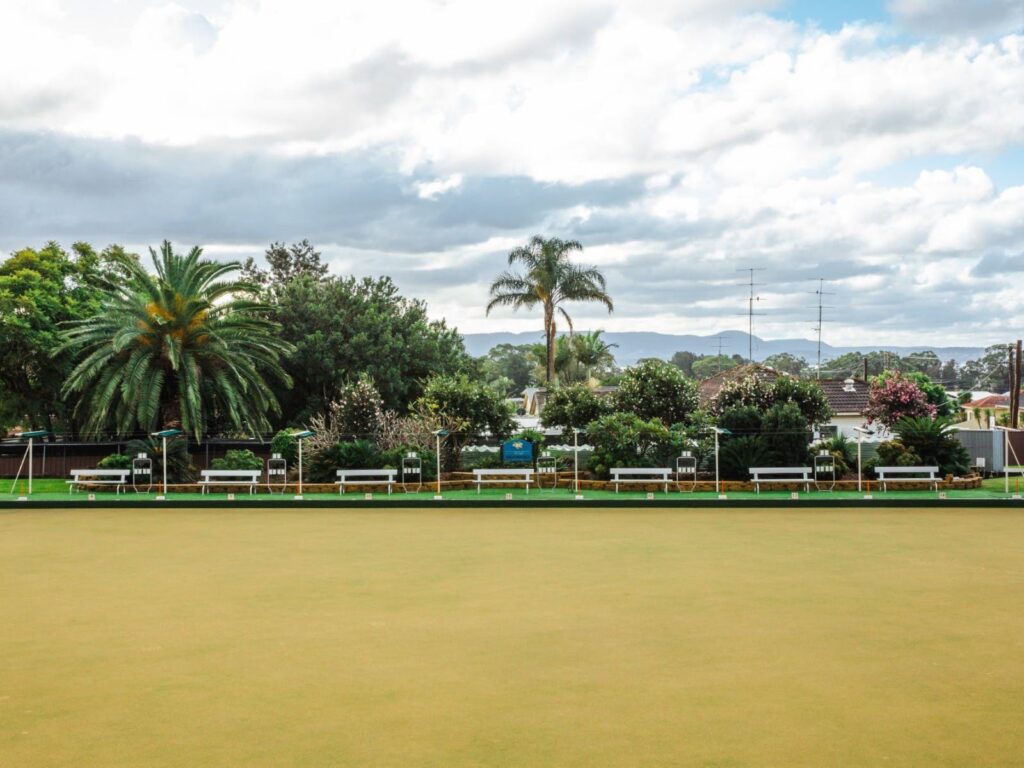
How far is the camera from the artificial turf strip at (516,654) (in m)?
5.84

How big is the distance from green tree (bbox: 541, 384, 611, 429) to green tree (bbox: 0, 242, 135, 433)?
13.0 m

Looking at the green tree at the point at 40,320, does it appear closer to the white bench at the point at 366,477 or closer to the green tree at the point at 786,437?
the white bench at the point at 366,477

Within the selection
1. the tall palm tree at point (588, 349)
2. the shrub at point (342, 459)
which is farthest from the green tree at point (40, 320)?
the tall palm tree at point (588, 349)

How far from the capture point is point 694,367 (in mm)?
126250

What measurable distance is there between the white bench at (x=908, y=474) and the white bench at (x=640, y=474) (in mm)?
4433

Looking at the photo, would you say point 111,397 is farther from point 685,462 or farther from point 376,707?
point 376,707

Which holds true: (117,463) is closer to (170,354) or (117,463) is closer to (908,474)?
(170,354)

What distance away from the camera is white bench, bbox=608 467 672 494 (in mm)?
21922

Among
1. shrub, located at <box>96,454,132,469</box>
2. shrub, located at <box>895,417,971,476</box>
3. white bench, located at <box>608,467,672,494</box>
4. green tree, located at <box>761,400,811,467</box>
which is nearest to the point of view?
white bench, located at <box>608,467,672,494</box>

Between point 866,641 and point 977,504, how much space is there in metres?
13.2

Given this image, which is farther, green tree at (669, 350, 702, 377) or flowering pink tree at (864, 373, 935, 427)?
green tree at (669, 350, 702, 377)

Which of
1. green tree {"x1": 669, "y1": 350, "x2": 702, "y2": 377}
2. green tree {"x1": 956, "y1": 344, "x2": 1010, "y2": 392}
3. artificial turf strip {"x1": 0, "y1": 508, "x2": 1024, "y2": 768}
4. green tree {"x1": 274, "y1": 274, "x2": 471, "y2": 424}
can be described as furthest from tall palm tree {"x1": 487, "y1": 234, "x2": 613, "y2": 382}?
green tree {"x1": 669, "y1": 350, "x2": 702, "y2": 377}

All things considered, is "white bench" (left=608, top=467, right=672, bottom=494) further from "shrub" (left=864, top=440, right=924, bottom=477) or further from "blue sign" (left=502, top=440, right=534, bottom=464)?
"shrub" (left=864, top=440, right=924, bottom=477)

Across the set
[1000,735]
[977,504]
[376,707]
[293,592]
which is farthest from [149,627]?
[977,504]
